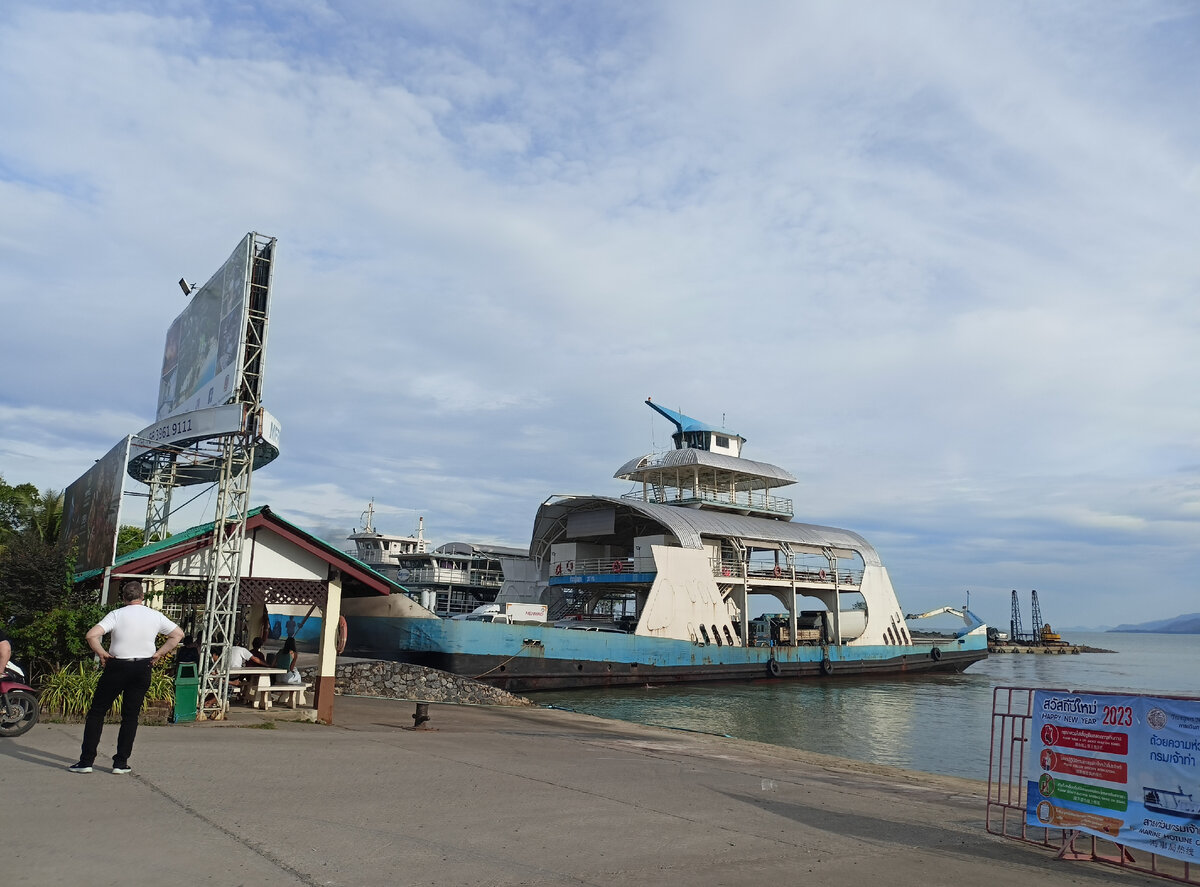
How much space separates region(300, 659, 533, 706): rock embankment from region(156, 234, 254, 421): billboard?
793cm

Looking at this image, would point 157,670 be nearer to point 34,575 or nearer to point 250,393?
point 34,575

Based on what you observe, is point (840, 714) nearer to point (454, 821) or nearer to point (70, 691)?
point (70, 691)

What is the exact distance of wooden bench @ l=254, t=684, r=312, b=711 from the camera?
1385cm

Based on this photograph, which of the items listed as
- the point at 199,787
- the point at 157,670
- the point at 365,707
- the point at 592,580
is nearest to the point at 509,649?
the point at 592,580

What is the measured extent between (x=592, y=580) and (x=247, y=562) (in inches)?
920

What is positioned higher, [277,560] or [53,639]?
[277,560]

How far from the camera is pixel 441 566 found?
6469 cm

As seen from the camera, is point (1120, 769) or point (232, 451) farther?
point (232, 451)

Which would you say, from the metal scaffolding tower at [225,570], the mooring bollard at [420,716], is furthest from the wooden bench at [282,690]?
the mooring bollard at [420,716]

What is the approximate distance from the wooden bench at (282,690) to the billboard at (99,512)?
3177mm

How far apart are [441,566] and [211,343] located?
51.1 metres

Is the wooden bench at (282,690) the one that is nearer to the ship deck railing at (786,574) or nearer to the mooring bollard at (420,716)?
the mooring bollard at (420,716)

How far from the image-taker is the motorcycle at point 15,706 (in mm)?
9031

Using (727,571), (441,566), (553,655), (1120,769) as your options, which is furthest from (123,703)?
(441,566)
